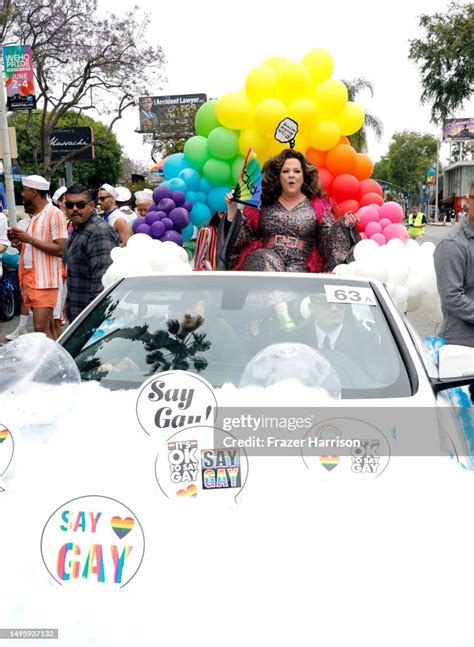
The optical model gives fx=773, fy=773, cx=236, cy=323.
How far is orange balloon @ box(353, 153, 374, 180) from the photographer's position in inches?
246

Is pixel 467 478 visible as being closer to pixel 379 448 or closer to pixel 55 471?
pixel 379 448

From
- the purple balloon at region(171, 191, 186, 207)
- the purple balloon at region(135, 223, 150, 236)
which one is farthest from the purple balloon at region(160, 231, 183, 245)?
the purple balloon at region(171, 191, 186, 207)

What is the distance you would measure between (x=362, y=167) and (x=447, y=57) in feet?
61.0

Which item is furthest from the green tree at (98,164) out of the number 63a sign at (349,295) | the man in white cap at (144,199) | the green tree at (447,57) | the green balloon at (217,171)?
the number 63a sign at (349,295)

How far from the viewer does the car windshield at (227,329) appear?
9.04ft

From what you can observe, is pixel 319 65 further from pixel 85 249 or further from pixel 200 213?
pixel 85 249

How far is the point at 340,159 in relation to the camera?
20.0 ft

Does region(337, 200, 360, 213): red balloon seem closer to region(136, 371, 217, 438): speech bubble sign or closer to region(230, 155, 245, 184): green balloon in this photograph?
region(230, 155, 245, 184): green balloon

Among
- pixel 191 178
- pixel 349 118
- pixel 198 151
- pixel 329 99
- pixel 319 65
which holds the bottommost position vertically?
pixel 191 178

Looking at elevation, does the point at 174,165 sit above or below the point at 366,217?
above

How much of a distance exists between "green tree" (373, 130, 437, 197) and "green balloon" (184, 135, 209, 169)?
101130mm

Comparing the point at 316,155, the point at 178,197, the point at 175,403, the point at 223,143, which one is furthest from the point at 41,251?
the point at 175,403

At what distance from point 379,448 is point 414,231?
1960 cm

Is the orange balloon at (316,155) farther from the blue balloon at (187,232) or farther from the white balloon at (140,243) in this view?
the white balloon at (140,243)
